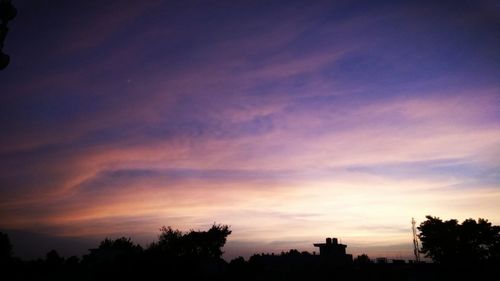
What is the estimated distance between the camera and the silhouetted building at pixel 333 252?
59.7 metres

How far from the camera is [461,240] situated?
6500 cm

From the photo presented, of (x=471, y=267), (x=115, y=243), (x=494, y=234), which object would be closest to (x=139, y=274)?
(x=471, y=267)

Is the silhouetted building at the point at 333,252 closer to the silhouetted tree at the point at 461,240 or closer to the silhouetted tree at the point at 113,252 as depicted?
the silhouetted tree at the point at 461,240

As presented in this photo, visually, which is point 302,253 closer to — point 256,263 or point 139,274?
point 256,263

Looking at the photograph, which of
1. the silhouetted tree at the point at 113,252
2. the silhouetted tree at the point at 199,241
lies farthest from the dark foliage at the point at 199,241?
the silhouetted tree at the point at 113,252

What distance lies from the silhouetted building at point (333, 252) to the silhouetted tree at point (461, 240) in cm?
1779

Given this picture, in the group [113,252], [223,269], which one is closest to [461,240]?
[223,269]

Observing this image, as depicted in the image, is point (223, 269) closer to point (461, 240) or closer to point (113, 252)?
point (113, 252)

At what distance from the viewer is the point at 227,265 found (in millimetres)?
52344

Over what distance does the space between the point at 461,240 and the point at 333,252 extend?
24688 millimetres

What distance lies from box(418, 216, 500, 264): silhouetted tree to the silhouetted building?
17.8m

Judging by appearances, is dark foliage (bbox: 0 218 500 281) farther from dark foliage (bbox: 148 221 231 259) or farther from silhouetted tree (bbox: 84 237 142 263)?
dark foliage (bbox: 148 221 231 259)

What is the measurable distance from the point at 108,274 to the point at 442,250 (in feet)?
197

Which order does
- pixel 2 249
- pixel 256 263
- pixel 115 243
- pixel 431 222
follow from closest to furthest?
1. pixel 256 263
2. pixel 431 222
3. pixel 2 249
4. pixel 115 243
